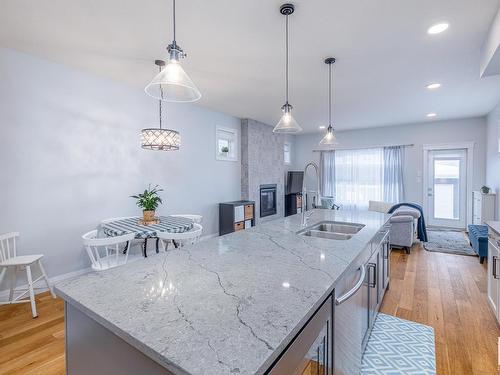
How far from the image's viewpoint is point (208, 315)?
82 cm

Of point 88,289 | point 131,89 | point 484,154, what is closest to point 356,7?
point 88,289

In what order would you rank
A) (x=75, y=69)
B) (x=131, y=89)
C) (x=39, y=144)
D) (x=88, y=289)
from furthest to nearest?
(x=131, y=89)
(x=75, y=69)
(x=39, y=144)
(x=88, y=289)

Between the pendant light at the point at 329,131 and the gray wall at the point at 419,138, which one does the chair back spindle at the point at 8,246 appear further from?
the gray wall at the point at 419,138

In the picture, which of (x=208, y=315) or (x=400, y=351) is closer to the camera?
(x=208, y=315)

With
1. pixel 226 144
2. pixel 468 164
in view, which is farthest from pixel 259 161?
pixel 468 164

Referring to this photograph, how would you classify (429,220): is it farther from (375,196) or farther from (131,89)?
(131,89)

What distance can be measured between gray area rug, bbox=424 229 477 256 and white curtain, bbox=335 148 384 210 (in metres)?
1.66

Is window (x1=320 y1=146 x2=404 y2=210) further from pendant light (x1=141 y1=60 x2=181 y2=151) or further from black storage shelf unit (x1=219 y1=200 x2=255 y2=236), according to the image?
pendant light (x1=141 y1=60 x2=181 y2=151)

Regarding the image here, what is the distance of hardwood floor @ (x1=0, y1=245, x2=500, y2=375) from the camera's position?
6.24ft

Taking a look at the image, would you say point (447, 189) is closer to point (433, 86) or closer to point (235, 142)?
point (433, 86)

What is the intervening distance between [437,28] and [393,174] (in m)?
5.14

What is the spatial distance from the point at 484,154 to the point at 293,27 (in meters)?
6.18

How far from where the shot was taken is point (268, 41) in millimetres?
2635

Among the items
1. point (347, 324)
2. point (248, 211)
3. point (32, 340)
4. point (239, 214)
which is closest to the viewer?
point (347, 324)
